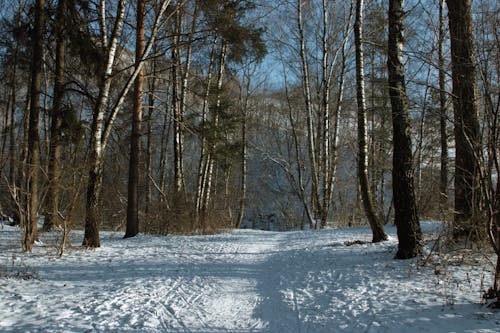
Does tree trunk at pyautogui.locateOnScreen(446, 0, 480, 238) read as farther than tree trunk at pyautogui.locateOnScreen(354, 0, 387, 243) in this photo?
No

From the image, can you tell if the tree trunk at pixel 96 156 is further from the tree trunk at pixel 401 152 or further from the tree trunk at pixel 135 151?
the tree trunk at pixel 401 152

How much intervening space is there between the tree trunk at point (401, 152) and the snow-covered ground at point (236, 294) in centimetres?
54

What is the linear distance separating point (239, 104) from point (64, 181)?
Result: 1660cm

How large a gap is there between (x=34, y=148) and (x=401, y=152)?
8.07 meters

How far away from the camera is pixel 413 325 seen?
370 cm

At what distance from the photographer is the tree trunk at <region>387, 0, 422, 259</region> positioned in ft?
20.9

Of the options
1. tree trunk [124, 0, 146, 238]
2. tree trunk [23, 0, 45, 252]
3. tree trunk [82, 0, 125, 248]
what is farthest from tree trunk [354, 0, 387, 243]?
tree trunk [23, 0, 45, 252]

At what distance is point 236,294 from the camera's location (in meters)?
5.23

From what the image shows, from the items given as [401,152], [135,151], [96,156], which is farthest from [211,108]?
[401,152]

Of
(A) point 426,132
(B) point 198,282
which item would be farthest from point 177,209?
(A) point 426,132

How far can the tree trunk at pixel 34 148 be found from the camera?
23.8 ft

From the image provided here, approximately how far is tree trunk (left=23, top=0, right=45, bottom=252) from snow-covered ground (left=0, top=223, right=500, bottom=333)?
1.82 feet

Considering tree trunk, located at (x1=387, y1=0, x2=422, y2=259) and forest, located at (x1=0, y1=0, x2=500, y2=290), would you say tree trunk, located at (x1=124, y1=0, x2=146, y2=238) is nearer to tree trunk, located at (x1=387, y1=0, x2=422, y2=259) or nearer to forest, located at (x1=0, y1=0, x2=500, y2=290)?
forest, located at (x1=0, y1=0, x2=500, y2=290)

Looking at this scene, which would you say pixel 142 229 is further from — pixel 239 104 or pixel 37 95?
pixel 239 104
